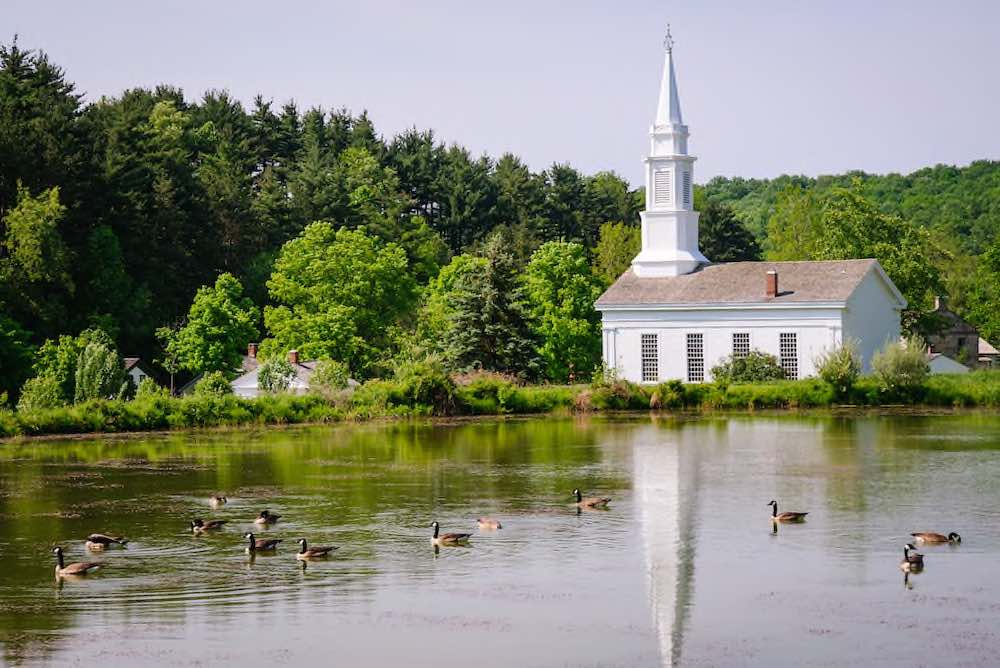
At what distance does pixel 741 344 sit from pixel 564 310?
1266 cm

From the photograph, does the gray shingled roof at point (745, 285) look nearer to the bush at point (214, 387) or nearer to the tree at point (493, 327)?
the tree at point (493, 327)

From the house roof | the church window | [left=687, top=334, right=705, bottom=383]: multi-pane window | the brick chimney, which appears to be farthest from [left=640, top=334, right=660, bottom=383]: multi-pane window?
the church window

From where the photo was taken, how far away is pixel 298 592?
24.7 meters

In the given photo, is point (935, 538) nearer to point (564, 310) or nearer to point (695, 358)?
point (695, 358)

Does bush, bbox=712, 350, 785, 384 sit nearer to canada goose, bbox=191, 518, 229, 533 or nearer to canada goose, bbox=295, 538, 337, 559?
canada goose, bbox=191, 518, 229, 533

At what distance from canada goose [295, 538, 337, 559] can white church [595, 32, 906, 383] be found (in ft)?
132

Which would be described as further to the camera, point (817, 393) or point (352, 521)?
point (817, 393)

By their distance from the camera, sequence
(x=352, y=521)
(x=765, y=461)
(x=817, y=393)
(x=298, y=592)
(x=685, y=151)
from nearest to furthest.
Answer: (x=298, y=592)
(x=352, y=521)
(x=765, y=461)
(x=817, y=393)
(x=685, y=151)

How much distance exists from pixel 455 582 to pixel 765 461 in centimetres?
1875

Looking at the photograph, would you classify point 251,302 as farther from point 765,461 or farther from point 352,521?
point 352,521

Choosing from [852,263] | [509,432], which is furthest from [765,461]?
[852,263]

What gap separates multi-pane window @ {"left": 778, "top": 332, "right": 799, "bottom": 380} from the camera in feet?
217

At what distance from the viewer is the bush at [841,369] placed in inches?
2403

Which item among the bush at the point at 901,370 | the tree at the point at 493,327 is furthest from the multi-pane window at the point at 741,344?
the tree at the point at 493,327
